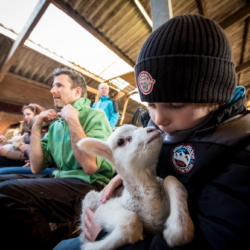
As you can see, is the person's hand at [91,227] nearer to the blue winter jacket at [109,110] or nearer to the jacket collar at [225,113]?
the jacket collar at [225,113]

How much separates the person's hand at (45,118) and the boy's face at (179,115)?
1.35 m

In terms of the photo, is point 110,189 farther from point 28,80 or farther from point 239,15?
point 28,80

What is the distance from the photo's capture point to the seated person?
42.1 inches

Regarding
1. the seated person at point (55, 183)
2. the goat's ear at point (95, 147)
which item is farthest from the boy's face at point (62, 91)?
the goat's ear at point (95, 147)

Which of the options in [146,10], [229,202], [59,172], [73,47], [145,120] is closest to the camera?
[229,202]

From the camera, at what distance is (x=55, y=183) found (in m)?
1.29

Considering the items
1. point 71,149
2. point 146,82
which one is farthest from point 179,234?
point 71,149

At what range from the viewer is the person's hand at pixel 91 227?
723mm

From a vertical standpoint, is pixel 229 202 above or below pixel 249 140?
below

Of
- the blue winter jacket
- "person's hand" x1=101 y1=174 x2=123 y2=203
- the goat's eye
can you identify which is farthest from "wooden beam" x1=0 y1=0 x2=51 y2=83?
"person's hand" x1=101 y1=174 x2=123 y2=203

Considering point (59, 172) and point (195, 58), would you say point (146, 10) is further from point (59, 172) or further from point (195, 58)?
point (59, 172)

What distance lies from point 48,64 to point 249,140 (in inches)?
173

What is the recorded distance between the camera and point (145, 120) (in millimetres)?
1088

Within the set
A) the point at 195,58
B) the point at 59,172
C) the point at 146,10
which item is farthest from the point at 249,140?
the point at 146,10
